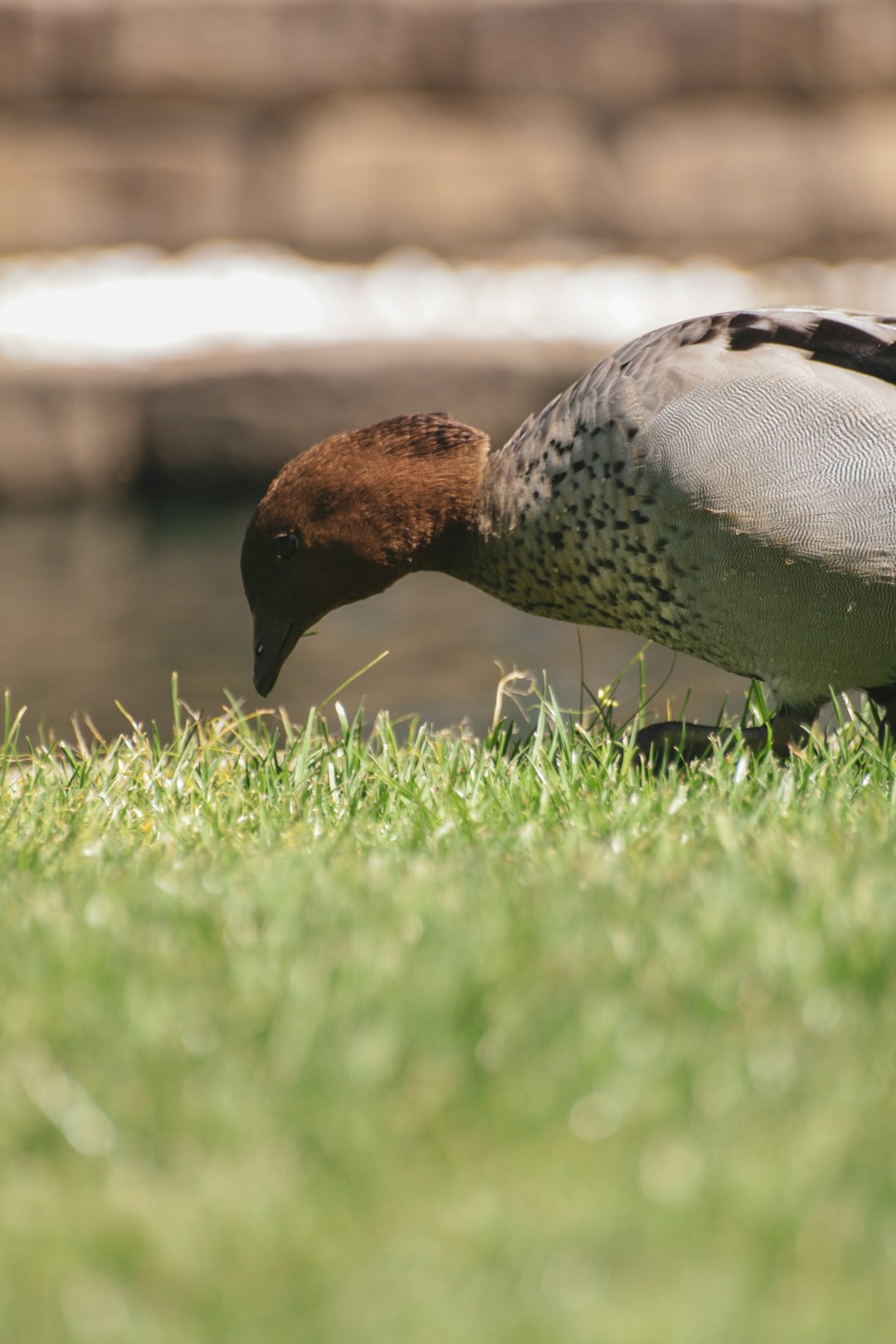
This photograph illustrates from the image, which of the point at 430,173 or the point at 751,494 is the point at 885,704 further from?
the point at 430,173

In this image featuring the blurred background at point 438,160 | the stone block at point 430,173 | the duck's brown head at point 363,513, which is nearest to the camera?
the duck's brown head at point 363,513

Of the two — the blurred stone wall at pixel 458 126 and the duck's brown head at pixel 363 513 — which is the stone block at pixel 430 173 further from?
the duck's brown head at pixel 363 513

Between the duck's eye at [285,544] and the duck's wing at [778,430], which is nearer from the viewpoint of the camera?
the duck's wing at [778,430]

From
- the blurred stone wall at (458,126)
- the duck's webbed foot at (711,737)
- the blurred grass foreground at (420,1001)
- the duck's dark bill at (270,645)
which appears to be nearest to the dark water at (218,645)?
the blurred grass foreground at (420,1001)

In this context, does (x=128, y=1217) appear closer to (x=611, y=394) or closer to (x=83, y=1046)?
(x=83, y=1046)

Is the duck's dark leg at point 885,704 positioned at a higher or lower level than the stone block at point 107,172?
lower

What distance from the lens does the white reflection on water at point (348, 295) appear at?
1183cm

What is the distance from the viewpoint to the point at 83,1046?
2.13m

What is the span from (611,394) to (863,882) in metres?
1.66

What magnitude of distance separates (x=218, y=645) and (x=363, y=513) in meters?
3.41

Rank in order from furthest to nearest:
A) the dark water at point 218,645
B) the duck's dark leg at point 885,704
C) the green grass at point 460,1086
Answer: the dark water at point 218,645
the duck's dark leg at point 885,704
the green grass at point 460,1086

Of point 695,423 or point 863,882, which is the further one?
point 695,423

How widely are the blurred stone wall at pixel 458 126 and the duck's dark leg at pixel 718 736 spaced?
34.2ft

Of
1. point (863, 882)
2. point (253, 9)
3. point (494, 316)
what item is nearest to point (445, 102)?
point (253, 9)
